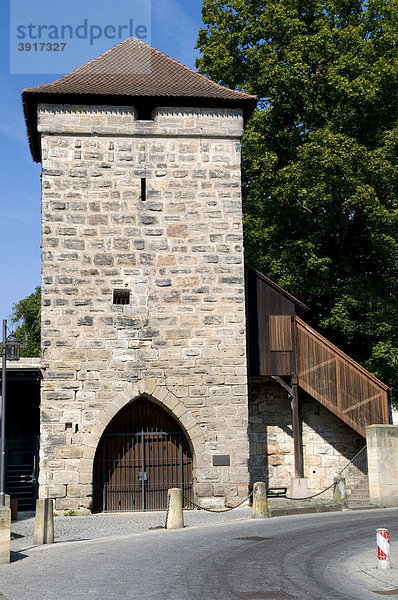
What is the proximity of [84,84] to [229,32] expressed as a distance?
8798 millimetres

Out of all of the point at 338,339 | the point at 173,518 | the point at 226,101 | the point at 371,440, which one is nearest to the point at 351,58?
the point at 226,101

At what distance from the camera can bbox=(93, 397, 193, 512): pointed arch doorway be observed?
52.0 feet

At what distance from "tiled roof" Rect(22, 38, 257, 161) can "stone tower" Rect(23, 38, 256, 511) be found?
53 mm

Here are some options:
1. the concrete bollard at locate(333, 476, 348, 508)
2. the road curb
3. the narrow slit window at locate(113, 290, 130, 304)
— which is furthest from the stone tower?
the concrete bollard at locate(333, 476, 348, 508)

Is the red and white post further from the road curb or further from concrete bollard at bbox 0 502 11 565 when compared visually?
the road curb

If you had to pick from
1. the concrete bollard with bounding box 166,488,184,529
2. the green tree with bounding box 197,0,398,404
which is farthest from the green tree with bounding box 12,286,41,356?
the concrete bollard with bounding box 166,488,184,529

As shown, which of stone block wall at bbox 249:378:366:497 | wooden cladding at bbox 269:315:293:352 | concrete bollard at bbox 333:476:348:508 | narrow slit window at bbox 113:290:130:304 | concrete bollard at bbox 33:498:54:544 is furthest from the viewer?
stone block wall at bbox 249:378:366:497

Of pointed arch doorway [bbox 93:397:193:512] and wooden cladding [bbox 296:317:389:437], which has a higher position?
wooden cladding [bbox 296:317:389:437]

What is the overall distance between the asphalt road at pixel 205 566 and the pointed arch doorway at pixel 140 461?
3.67m

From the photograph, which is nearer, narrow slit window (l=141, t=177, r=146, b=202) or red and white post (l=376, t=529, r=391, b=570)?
red and white post (l=376, t=529, r=391, b=570)

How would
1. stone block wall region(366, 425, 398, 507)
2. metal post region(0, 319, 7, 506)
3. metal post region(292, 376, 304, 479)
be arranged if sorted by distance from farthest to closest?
metal post region(292, 376, 304, 479)
stone block wall region(366, 425, 398, 507)
metal post region(0, 319, 7, 506)

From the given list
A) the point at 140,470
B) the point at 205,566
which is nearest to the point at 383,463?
the point at 140,470

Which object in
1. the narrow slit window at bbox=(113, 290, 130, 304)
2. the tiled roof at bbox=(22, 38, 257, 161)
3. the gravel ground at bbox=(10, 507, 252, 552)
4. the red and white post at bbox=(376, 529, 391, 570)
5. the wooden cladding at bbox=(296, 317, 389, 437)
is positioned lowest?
the gravel ground at bbox=(10, 507, 252, 552)

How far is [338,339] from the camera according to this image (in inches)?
875
